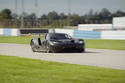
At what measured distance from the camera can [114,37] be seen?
34219mm

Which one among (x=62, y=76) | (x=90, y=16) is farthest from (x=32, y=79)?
(x=90, y=16)

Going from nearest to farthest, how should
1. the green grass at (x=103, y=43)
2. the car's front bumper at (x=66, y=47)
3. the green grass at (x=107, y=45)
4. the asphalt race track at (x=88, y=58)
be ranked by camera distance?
the asphalt race track at (x=88, y=58) < the car's front bumper at (x=66, y=47) < the green grass at (x=107, y=45) < the green grass at (x=103, y=43)

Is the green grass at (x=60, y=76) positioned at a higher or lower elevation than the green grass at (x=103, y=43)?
higher

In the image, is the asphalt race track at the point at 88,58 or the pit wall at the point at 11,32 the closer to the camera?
the asphalt race track at the point at 88,58

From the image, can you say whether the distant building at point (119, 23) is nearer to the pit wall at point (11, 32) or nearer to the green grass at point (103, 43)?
the pit wall at point (11, 32)

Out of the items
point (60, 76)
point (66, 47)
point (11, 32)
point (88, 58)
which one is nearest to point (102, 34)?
point (11, 32)

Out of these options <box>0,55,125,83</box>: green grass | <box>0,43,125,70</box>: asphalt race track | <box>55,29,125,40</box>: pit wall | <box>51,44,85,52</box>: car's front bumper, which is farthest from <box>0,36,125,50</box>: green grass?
<box>0,55,125,83</box>: green grass

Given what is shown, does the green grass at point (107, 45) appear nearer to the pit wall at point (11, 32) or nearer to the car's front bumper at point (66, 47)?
the car's front bumper at point (66, 47)

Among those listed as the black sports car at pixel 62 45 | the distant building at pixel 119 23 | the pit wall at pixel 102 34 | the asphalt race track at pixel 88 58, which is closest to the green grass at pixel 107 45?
the pit wall at pixel 102 34

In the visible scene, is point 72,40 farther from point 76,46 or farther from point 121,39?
point 121,39

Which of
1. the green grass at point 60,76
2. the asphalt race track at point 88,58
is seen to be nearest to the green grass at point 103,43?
the asphalt race track at point 88,58

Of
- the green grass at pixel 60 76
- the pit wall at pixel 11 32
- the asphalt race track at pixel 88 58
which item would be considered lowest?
the pit wall at pixel 11 32

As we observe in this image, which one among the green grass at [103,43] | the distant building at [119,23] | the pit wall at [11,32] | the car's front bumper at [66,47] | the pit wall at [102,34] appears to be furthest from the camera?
the distant building at [119,23]

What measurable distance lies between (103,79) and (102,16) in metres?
127
